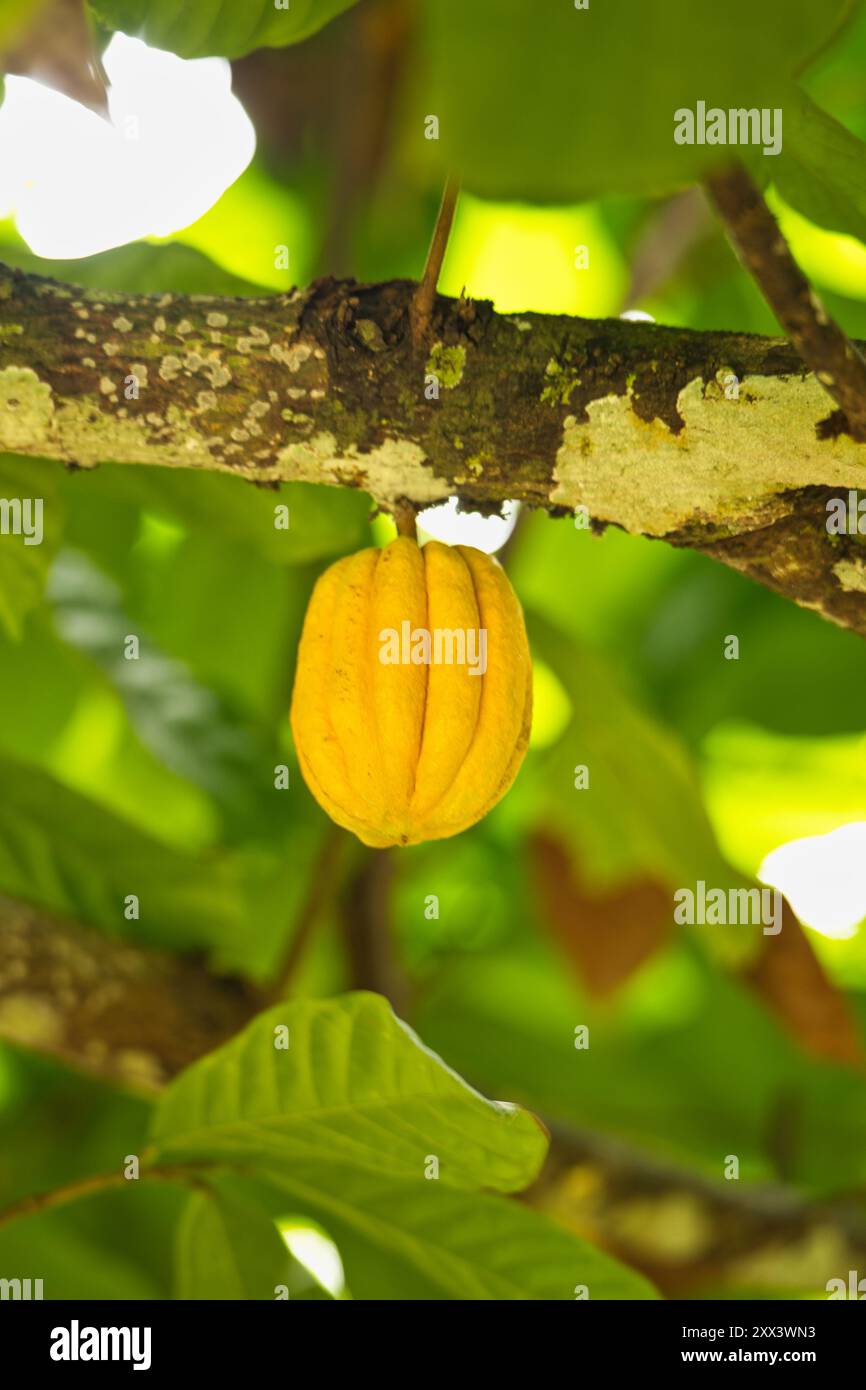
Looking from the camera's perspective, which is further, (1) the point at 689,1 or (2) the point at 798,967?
(2) the point at 798,967

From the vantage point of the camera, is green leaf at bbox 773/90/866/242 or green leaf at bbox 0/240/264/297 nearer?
green leaf at bbox 773/90/866/242

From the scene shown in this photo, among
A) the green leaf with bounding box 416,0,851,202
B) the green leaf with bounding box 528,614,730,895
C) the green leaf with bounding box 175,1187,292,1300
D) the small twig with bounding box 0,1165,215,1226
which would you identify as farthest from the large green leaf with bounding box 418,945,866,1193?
the green leaf with bounding box 416,0,851,202

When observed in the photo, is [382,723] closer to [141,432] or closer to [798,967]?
[141,432]

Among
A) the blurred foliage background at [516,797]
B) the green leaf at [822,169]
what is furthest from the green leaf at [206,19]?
the blurred foliage background at [516,797]

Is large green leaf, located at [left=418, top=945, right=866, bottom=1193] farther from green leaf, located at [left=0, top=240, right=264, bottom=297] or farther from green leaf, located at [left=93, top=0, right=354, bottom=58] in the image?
green leaf, located at [left=93, top=0, right=354, bottom=58]
